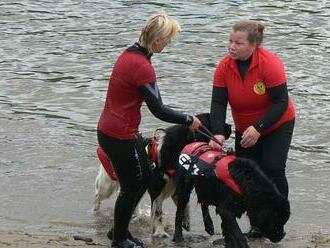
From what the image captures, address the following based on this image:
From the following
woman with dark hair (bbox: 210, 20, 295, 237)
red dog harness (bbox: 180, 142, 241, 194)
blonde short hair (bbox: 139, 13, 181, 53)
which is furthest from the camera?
woman with dark hair (bbox: 210, 20, 295, 237)

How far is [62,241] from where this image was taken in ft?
21.5

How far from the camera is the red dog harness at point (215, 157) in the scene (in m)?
5.90

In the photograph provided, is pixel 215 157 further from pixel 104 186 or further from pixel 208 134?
pixel 104 186

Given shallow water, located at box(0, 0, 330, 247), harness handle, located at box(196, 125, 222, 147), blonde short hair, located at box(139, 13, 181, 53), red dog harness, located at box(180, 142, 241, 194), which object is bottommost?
shallow water, located at box(0, 0, 330, 247)

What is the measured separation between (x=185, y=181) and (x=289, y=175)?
2792 millimetres

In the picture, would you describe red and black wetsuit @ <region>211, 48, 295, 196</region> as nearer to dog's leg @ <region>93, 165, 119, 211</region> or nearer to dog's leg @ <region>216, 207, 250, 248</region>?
dog's leg @ <region>216, 207, 250, 248</region>

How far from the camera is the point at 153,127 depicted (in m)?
10.5

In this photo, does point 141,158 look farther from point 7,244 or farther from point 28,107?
point 28,107

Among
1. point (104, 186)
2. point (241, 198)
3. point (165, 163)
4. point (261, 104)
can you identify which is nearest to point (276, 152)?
point (261, 104)

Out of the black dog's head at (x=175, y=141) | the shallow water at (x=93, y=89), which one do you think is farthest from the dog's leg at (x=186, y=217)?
the black dog's head at (x=175, y=141)

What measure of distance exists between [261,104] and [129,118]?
44.1 inches

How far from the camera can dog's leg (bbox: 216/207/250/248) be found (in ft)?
19.4

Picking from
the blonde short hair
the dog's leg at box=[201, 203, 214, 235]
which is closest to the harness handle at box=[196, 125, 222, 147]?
the dog's leg at box=[201, 203, 214, 235]

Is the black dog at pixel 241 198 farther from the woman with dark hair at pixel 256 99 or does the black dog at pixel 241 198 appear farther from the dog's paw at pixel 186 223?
the dog's paw at pixel 186 223
